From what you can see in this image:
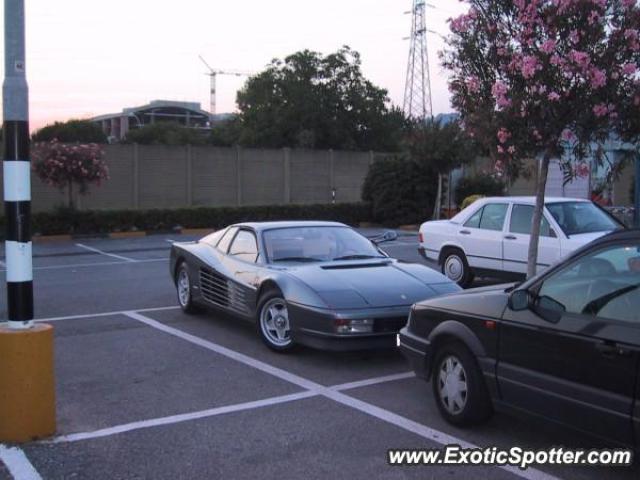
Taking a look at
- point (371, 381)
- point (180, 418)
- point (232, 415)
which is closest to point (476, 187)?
point (371, 381)

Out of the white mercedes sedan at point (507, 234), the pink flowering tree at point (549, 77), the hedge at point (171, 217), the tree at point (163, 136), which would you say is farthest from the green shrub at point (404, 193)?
the tree at point (163, 136)

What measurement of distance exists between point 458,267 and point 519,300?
724cm

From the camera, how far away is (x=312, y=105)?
176ft

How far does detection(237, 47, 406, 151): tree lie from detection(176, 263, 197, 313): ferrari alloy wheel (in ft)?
141

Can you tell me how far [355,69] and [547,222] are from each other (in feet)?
157

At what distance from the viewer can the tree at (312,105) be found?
177 feet

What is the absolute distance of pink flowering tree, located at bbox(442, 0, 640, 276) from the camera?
7.11 metres

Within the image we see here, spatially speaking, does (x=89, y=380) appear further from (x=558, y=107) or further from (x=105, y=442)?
(x=558, y=107)

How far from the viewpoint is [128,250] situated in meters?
19.6

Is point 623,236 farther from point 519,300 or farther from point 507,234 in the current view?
point 507,234

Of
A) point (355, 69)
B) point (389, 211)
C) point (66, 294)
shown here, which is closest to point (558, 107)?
point (66, 294)

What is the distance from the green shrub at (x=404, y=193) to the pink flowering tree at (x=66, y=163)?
33.9 ft

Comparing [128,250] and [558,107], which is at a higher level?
[558,107]

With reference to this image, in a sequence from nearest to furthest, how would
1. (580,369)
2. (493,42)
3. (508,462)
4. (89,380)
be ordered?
(580,369)
(508,462)
(89,380)
(493,42)
